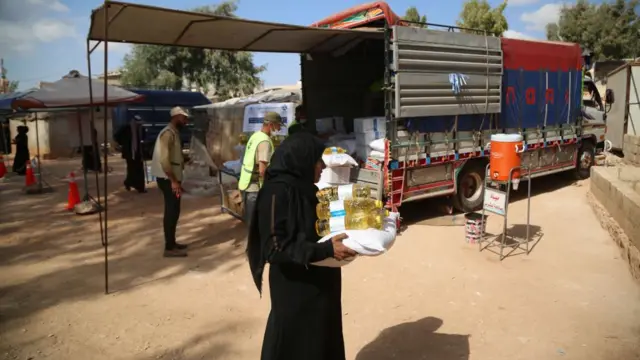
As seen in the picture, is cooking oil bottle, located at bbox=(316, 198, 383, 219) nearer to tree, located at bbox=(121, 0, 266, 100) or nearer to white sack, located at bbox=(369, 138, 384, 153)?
white sack, located at bbox=(369, 138, 384, 153)

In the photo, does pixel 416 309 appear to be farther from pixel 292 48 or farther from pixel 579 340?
pixel 292 48

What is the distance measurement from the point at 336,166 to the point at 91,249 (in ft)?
11.7

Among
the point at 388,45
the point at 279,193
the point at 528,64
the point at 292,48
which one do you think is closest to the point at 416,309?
the point at 279,193

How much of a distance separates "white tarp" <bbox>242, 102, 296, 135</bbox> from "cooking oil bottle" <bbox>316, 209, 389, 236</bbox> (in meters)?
7.10

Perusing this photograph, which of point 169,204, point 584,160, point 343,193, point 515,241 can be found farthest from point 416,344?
point 584,160

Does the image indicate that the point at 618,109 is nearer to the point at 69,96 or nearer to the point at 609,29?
the point at 69,96

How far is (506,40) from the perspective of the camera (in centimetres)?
727

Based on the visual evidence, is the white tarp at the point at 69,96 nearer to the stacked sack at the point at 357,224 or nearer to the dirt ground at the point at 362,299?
the dirt ground at the point at 362,299

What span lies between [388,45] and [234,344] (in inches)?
169

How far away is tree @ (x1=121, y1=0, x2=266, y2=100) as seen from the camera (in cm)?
2517

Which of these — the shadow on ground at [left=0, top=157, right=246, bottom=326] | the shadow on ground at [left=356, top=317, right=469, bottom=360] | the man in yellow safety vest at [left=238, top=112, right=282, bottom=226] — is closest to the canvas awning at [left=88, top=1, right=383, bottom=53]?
the man in yellow safety vest at [left=238, top=112, right=282, bottom=226]

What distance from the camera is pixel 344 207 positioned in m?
2.22

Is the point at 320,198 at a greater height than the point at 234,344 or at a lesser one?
greater

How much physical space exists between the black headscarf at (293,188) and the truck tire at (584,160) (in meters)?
9.42
